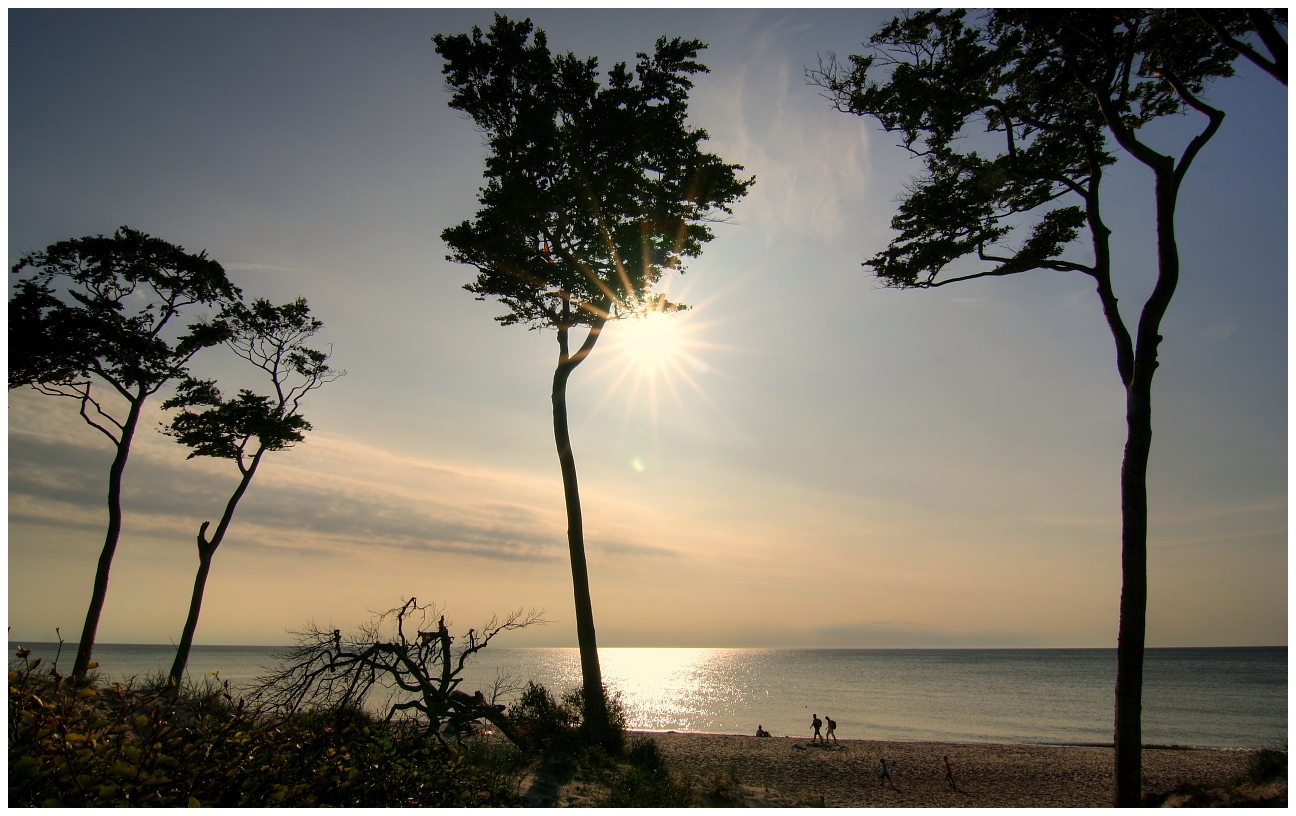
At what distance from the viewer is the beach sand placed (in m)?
13.2

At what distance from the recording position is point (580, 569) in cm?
1281

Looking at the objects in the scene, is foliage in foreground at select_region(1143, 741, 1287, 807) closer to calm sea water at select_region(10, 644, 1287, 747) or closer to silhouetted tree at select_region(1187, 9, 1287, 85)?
silhouetted tree at select_region(1187, 9, 1287, 85)

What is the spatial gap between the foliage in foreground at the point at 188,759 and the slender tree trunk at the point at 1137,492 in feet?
26.9

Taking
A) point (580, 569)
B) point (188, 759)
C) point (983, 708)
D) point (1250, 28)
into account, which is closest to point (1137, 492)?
point (1250, 28)

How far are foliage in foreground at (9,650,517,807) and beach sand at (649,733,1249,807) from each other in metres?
7.35

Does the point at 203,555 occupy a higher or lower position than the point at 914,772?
higher

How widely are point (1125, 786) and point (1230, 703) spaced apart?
69.0 m

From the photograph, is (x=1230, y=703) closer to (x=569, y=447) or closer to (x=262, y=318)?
(x=569, y=447)

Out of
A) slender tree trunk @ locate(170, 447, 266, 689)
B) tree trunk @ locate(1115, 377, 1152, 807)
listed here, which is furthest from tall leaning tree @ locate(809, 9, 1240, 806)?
slender tree trunk @ locate(170, 447, 266, 689)

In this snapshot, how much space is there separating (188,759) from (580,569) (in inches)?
359

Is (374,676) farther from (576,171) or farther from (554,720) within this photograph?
(576,171)

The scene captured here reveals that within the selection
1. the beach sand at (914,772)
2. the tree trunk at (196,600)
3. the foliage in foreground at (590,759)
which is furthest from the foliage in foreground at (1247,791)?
the tree trunk at (196,600)

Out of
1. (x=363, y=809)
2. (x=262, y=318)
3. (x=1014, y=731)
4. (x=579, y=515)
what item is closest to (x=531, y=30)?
(x=579, y=515)

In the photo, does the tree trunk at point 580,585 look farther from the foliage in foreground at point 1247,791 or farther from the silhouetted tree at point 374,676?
the foliage in foreground at point 1247,791
